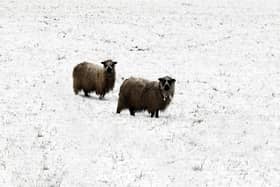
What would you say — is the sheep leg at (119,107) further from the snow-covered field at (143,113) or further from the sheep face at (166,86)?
the sheep face at (166,86)

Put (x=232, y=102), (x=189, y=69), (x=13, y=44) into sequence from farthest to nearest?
(x=13, y=44)
(x=189, y=69)
(x=232, y=102)

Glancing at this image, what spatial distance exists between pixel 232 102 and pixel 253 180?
1123 cm

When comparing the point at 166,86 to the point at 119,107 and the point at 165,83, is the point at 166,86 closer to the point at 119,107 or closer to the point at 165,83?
the point at 165,83

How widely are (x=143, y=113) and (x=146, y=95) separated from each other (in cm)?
A: 158

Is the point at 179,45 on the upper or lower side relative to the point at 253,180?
upper

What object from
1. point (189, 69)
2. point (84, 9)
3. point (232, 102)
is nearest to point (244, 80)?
point (189, 69)

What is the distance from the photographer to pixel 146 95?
1733cm

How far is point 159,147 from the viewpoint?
12.6 meters

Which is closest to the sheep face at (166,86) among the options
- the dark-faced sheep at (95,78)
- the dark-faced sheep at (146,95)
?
the dark-faced sheep at (146,95)

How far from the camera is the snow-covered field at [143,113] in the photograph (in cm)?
1068

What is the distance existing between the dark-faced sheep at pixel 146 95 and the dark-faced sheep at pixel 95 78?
288 cm

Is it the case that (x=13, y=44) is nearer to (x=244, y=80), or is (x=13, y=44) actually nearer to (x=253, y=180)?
(x=244, y=80)

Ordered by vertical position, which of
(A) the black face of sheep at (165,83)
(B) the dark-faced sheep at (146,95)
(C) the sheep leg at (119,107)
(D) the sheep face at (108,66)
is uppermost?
(D) the sheep face at (108,66)

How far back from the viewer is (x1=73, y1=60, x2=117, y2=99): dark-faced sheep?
811 inches
